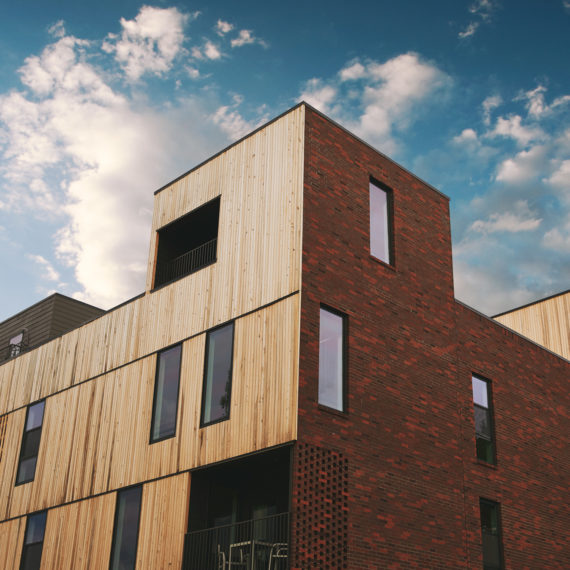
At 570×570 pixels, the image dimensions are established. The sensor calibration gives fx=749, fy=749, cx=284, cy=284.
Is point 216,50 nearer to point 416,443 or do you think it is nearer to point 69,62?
point 69,62

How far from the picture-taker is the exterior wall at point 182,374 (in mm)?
14641

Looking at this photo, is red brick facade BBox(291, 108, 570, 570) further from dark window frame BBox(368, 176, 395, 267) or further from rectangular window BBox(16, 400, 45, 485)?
rectangular window BBox(16, 400, 45, 485)

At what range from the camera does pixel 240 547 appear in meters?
14.0

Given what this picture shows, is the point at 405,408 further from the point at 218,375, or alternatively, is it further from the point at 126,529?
the point at 126,529

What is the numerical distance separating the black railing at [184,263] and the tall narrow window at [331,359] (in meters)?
4.50

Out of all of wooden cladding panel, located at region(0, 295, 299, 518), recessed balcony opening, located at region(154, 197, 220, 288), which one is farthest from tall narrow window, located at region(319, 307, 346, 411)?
recessed balcony opening, located at region(154, 197, 220, 288)

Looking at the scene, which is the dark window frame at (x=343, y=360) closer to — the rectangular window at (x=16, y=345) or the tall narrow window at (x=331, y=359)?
the tall narrow window at (x=331, y=359)

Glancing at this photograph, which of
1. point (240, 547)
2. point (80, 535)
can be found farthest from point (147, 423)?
point (240, 547)

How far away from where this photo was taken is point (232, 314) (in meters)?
15.9

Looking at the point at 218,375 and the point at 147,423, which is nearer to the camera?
the point at 218,375

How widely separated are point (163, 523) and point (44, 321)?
13.7 meters

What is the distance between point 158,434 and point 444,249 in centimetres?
835

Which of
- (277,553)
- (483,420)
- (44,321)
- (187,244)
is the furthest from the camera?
(44,321)

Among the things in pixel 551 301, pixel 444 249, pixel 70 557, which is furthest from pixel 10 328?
pixel 551 301
